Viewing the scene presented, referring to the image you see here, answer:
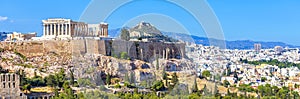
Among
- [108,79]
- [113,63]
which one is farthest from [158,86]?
[113,63]

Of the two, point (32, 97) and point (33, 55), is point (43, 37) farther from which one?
point (32, 97)

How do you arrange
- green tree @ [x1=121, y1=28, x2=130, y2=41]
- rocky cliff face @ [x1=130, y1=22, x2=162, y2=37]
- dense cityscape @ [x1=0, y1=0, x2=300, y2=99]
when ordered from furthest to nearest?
dense cityscape @ [x1=0, y1=0, x2=300, y2=99] < green tree @ [x1=121, y1=28, x2=130, y2=41] < rocky cliff face @ [x1=130, y1=22, x2=162, y2=37]

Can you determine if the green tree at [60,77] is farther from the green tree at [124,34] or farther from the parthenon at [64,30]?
the green tree at [124,34]

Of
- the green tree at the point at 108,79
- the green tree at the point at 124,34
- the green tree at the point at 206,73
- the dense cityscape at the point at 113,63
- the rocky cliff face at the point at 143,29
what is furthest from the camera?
the green tree at the point at 206,73

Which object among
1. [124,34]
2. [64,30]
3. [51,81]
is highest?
[64,30]

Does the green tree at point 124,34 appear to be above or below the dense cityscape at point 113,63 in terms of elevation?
above

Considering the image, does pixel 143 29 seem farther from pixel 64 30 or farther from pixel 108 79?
pixel 64 30

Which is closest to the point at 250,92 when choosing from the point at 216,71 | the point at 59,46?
the point at 216,71

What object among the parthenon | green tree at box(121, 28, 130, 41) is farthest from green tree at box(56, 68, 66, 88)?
green tree at box(121, 28, 130, 41)

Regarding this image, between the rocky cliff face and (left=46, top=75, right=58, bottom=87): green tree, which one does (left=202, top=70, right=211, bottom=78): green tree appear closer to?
the rocky cliff face

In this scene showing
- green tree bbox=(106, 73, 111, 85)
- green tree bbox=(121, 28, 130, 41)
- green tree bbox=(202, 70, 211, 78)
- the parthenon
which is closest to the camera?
green tree bbox=(121, 28, 130, 41)

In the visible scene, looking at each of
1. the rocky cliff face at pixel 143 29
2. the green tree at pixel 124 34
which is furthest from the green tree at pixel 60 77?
the green tree at pixel 124 34

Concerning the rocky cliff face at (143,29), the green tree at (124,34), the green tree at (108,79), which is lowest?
the green tree at (108,79)

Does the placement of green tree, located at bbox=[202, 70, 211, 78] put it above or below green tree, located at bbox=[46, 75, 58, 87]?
above
